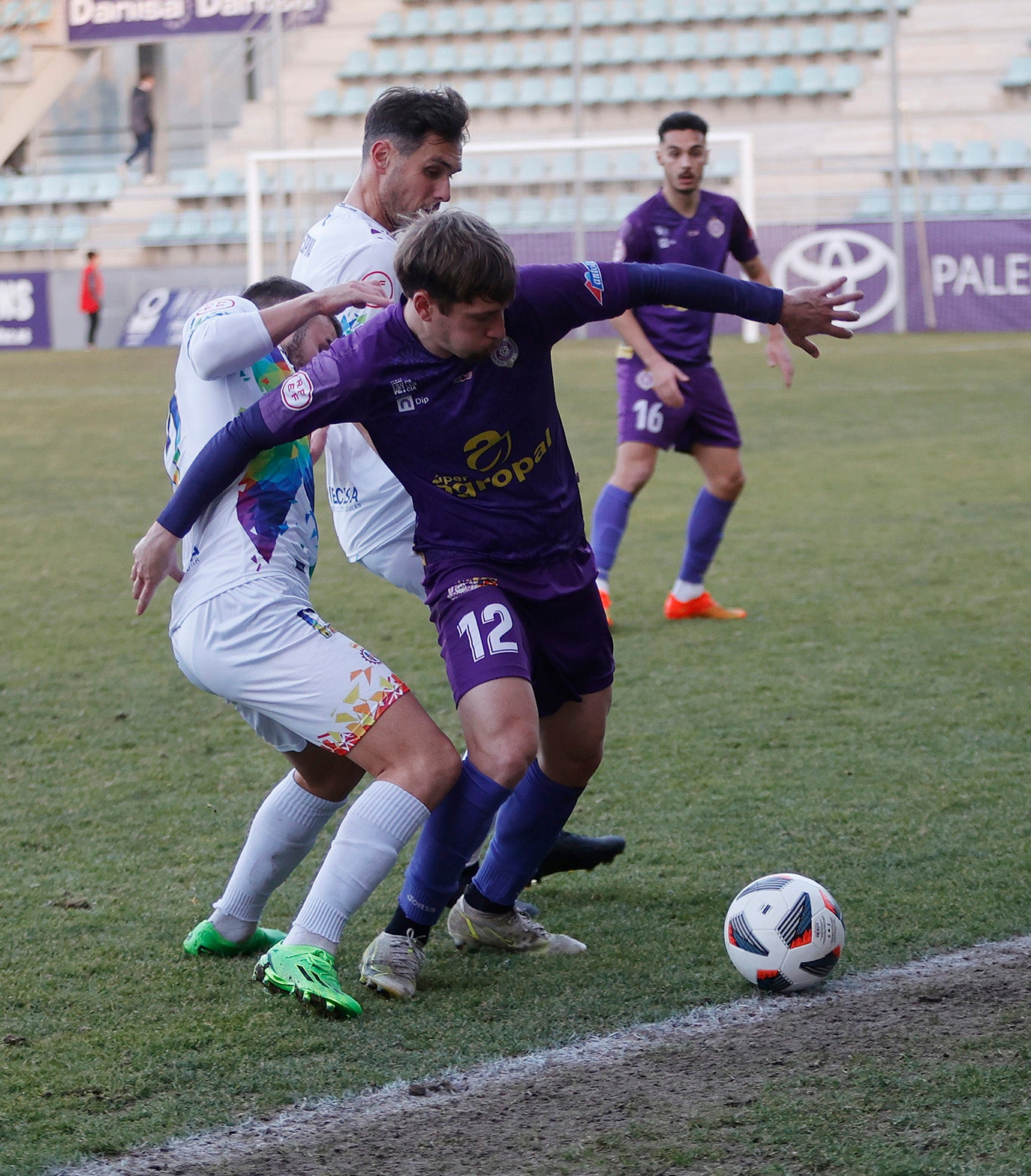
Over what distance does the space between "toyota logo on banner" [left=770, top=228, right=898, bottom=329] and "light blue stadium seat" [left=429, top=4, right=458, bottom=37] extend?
33.0ft

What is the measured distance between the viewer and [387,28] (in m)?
29.1

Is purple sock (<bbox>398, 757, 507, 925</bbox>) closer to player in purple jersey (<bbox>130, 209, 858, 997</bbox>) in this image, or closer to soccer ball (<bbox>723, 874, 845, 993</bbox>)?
player in purple jersey (<bbox>130, 209, 858, 997</bbox>)

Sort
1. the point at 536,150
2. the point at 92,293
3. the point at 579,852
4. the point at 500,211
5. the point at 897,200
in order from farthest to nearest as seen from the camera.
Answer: the point at 500,211
the point at 92,293
the point at 897,200
the point at 536,150
the point at 579,852

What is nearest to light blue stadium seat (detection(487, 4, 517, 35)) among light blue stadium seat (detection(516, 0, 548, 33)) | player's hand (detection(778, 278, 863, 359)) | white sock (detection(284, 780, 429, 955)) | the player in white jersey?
light blue stadium seat (detection(516, 0, 548, 33))

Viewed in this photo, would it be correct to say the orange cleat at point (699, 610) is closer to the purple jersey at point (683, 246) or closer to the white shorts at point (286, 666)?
the purple jersey at point (683, 246)

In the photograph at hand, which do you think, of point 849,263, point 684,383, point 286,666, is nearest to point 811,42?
point 849,263

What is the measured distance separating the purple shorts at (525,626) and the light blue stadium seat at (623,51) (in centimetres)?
2642

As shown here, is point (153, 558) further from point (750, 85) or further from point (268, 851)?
point (750, 85)

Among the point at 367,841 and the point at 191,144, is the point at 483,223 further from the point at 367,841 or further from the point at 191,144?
the point at 191,144

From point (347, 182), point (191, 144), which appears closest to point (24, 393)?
point (347, 182)

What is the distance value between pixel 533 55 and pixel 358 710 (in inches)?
1081

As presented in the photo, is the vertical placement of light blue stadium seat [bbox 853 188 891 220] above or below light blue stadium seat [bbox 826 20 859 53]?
below

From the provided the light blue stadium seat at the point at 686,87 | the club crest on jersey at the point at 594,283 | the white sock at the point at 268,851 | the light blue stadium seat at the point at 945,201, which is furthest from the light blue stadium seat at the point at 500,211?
the white sock at the point at 268,851

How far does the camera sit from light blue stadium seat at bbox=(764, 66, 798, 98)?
2653 centimetres
